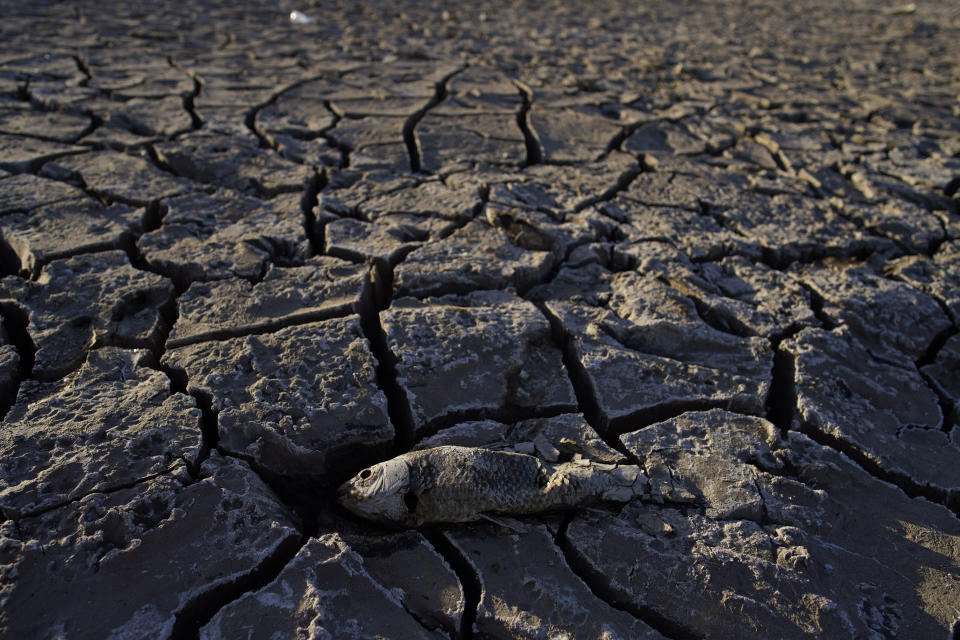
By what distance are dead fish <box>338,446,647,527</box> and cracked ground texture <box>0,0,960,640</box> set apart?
0.19 ft

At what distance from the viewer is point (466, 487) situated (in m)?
1.41

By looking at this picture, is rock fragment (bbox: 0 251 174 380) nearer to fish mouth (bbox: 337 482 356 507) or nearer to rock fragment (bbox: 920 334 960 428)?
fish mouth (bbox: 337 482 356 507)

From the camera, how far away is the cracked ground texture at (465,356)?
4.31 ft

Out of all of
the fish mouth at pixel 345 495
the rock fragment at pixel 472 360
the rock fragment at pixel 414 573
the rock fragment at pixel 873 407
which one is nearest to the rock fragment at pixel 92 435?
the fish mouth at pixel 345 495

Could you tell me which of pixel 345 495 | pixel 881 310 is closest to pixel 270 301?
pixel 345 495

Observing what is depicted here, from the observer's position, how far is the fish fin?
1.41 metres

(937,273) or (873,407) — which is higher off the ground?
(937,273)

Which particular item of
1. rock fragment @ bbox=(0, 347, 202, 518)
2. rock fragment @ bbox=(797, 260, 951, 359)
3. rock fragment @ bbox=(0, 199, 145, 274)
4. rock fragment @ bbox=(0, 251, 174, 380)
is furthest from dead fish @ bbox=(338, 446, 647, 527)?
rock fragment @ bbox=(0, 199, 145, 274)

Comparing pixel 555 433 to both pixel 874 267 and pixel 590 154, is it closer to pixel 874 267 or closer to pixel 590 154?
pixel 874 267

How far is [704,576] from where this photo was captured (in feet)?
4.42

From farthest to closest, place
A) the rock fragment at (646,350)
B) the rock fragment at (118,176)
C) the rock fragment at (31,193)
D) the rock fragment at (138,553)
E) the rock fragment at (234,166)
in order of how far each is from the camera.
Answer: the rock fragment at (234,166), the rock fragment at (118,176), the rock fragment at (31,193), the rock fragment at (646,350), the rock fragment at (138,553)

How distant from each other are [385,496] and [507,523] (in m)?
0.29

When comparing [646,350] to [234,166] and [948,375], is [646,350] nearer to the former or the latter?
[948,375]

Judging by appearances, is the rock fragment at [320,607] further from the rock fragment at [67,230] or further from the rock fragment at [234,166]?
the rock fragment at [234,166]
